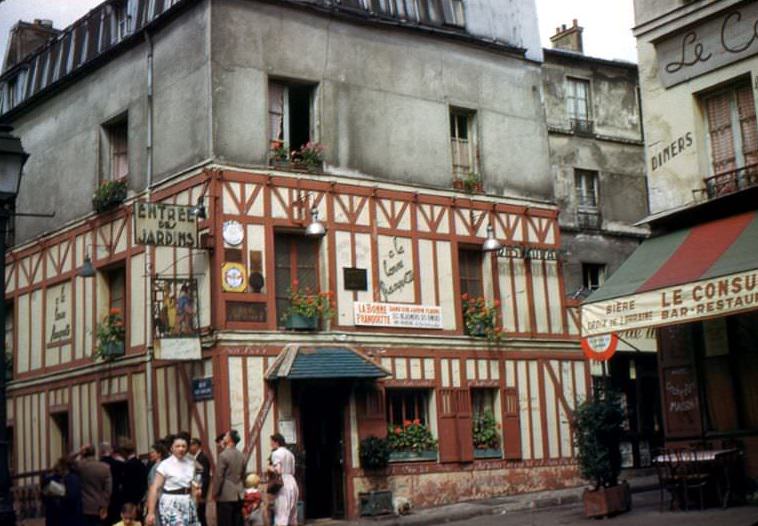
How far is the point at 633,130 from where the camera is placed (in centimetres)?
2991

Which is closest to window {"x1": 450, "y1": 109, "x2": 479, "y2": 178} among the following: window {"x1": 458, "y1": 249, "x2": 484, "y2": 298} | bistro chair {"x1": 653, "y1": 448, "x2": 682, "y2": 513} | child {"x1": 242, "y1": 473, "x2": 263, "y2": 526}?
window {"x1": 458, "y1": 249, "x2": 484, "y2": 298}

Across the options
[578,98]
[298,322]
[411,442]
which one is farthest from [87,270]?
[578,98]

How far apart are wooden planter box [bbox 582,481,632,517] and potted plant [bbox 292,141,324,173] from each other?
8318 mm

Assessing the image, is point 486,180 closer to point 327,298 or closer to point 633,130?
point 327,298

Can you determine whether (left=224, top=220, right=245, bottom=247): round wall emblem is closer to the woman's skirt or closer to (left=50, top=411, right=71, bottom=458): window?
(left=50, top=411, right=71, bottom=458): window

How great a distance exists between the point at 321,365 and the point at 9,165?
1044 centimetres

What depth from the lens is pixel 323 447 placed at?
21.3 m

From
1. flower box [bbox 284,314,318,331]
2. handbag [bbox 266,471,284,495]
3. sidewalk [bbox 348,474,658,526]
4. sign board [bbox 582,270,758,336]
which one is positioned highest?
flower box [bbox 284,314,318,331]

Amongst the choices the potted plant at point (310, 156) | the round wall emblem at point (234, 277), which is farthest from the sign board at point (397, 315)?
the potted plant at point (310, 156)

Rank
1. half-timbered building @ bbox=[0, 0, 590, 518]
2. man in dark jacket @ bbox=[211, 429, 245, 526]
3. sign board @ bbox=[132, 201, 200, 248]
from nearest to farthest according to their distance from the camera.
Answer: man in dark jacket @ bbox=[211, 429, 245, 526] → sign board @ bbox=[132, 201, 200, 248] → half-timbered building @ bbox=[0, 0, 590, 518]

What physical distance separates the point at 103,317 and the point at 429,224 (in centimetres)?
694

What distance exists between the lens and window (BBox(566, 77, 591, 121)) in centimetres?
2898

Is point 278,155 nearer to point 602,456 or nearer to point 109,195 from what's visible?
point 109,195

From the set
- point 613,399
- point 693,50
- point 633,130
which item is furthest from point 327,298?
point 633,130
